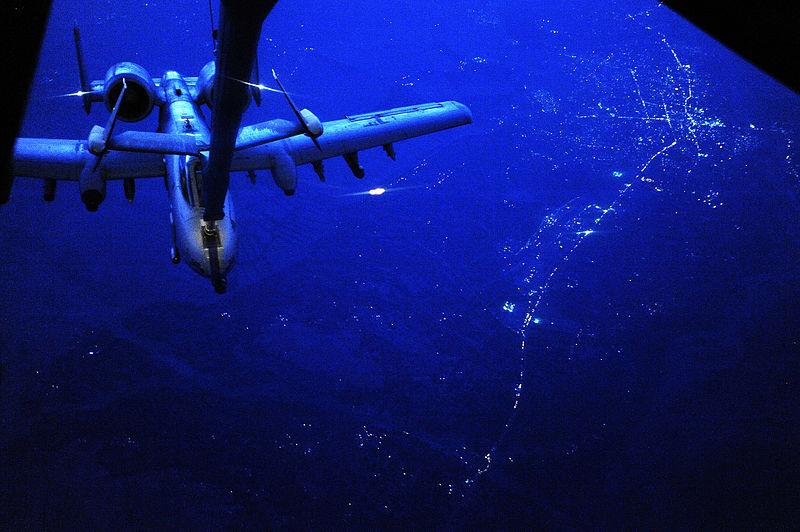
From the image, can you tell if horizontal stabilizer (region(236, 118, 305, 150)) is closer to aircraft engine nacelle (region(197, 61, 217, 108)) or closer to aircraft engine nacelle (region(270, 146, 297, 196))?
aircraft engine nacelle (region(270, 146, 297, 196))

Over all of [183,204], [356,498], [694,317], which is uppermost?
[183,204]

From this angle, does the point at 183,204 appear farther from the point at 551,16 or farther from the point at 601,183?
the point at 551,16

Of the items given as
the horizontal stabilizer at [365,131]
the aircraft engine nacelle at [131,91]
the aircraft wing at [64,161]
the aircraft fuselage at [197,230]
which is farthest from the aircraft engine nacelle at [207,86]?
the aircraft fuselage at [197,230]

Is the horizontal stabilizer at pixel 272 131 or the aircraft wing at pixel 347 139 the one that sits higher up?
the horizontal stabilizer at pixel 272 131

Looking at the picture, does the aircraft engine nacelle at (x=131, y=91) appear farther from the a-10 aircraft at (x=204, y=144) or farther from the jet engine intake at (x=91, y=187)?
the jet engine intake at (x=91, y=187)

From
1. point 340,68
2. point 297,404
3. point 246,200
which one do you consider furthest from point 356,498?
point 340,68

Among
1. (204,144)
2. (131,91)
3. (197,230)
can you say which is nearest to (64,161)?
(131,91)

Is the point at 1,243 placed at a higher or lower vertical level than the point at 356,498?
higher

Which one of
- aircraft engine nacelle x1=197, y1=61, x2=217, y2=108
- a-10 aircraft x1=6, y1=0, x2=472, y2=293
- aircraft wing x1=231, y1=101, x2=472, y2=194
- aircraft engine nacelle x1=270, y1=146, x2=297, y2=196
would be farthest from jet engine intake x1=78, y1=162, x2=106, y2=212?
aircraft engine nacelle x1=270, y1=146, x2=297, y2=196
